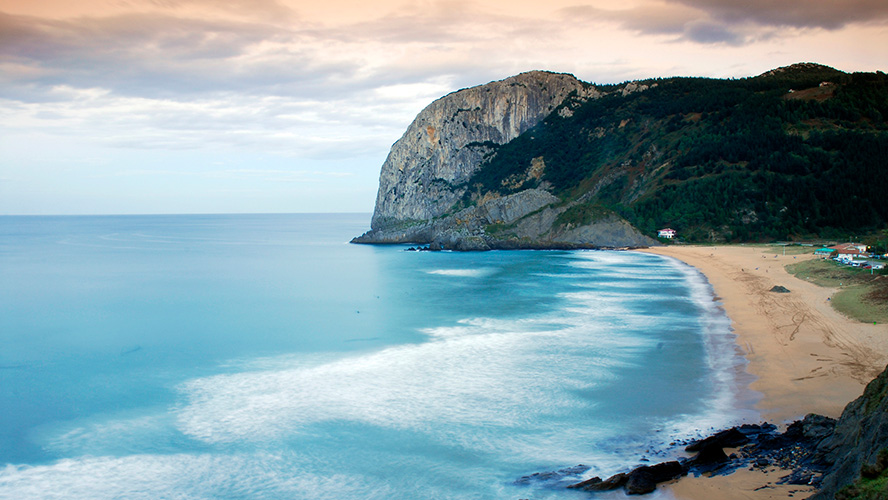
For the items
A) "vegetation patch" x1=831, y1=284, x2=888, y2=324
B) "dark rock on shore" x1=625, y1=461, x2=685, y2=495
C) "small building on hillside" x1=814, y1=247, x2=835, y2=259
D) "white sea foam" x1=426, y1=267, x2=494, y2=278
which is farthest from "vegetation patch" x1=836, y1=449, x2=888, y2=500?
"small building on hillside" x1=814, y1=247, x2=835, y2=259

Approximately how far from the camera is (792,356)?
14938 mm

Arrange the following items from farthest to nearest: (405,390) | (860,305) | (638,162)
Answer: (638,162), (860,305), (405,390)

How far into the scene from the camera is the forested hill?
5859 cm

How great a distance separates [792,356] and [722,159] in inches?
2323

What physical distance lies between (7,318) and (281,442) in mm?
22011

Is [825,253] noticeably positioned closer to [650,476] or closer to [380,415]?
[380,415]

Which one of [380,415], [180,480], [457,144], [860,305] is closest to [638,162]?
[457,144]

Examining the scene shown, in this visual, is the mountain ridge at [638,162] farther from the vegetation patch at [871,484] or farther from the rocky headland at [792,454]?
the vegetation patch at [871,484]

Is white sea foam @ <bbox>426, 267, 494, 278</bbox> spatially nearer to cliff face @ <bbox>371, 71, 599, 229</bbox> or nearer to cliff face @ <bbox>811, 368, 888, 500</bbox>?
cliff face @ <bbox>811, 368, 888, 500</bbox>

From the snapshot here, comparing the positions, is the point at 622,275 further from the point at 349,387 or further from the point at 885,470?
the point at 885,470

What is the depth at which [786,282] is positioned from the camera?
90.9ft

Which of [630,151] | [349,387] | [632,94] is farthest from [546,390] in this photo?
[632,94]

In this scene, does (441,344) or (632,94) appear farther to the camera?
(632,94)

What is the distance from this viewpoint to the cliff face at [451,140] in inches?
3841
